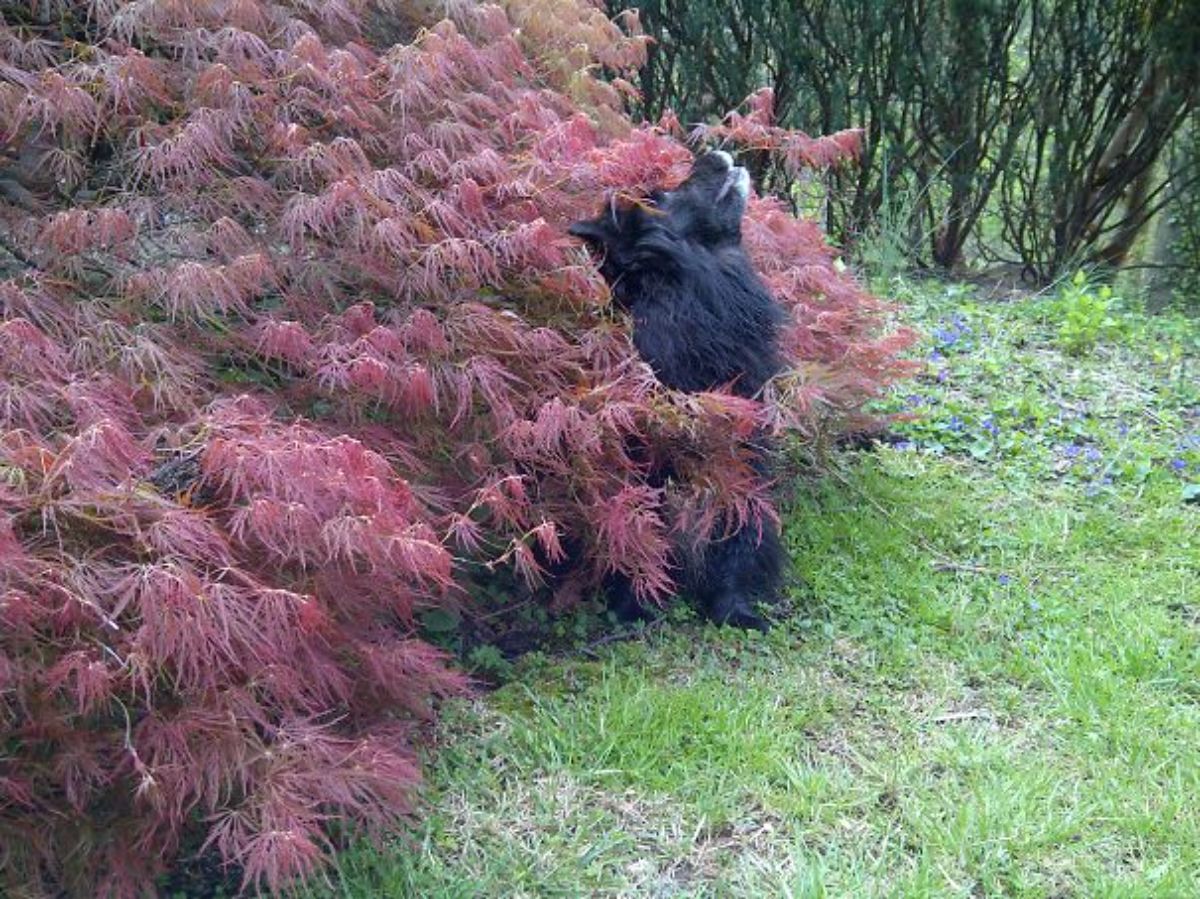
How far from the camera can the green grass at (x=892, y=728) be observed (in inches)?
122

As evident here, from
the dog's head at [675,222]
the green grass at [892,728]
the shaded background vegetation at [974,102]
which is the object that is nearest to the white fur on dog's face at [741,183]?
the dog's head at [675,222]

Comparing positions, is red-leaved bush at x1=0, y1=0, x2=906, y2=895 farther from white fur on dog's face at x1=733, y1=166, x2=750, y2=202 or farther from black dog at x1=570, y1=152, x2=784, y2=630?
white fur on dog's face at x1=733, y1=166, x2=750, y2=202

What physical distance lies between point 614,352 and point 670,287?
41cm

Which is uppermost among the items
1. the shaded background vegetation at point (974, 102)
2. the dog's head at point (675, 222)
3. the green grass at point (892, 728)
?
the dog's head at point (675, 222)

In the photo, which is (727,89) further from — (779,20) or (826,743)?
(826,743)

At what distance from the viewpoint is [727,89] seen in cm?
885

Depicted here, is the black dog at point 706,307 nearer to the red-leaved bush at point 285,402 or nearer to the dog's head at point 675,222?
the dog's head at point 675,222

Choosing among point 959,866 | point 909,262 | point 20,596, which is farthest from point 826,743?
point 909,262

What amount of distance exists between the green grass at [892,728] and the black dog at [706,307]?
0.66 feet

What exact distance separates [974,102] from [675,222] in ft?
16.1

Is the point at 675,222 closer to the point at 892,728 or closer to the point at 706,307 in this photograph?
the point at 706,307

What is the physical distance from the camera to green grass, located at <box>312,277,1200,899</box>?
122 inches

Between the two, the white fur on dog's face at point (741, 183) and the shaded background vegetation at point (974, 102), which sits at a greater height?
the white fur on dog's face at point (741, 183)

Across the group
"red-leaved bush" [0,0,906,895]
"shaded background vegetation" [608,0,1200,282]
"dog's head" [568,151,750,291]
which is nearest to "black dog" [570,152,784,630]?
"dog's head" [568,151,750,291]
